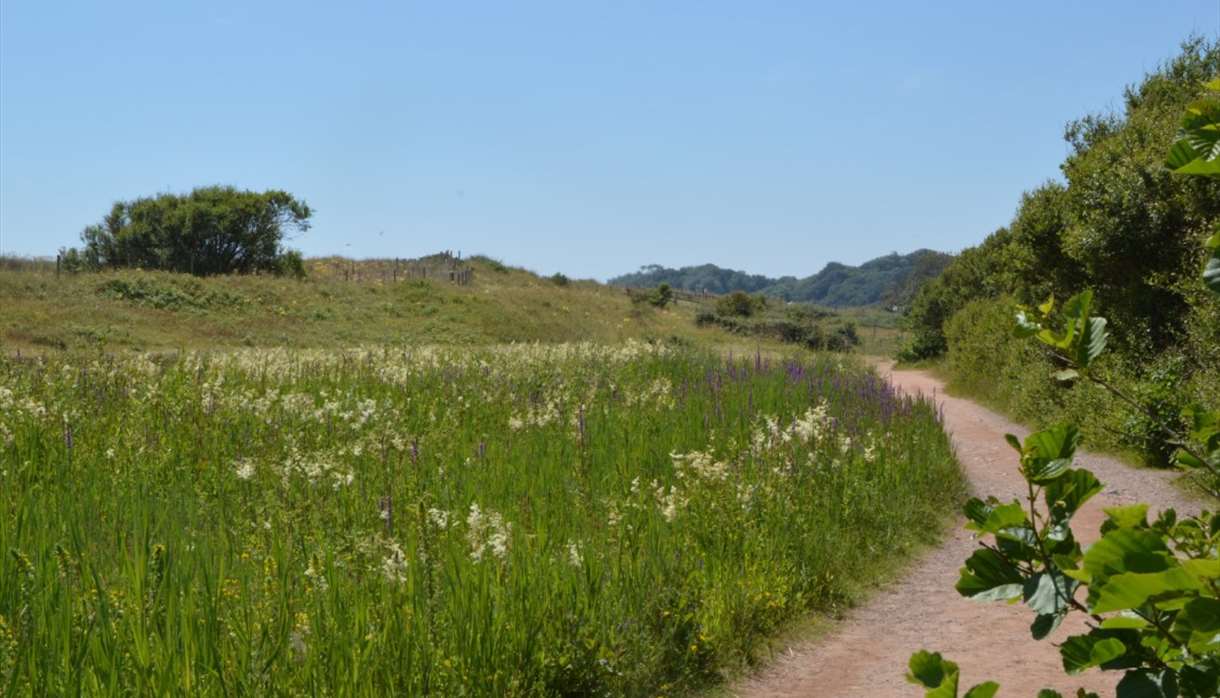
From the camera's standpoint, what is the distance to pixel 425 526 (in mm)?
5355

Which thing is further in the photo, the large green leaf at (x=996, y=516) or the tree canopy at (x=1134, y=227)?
the tree canopy at (x=1134, y=227)

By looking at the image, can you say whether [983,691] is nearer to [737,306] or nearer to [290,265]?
[290,265]

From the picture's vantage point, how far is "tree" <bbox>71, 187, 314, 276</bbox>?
5406 centimetres

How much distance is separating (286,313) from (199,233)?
44.5ft

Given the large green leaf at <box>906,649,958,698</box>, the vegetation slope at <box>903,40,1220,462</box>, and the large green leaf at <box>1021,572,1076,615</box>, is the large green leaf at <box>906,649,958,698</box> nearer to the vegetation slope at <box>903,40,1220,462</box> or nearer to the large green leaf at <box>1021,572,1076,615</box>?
the large green leaf at <box>1021,572,1076,615</box>

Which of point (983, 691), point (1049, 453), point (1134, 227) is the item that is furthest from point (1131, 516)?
point (1134, 227)

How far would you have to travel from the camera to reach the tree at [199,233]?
5406cm

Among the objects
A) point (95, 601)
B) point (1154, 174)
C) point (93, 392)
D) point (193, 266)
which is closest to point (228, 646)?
point (95, 601)

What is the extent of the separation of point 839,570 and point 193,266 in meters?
52.7

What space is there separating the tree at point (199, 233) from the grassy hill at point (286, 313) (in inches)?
201

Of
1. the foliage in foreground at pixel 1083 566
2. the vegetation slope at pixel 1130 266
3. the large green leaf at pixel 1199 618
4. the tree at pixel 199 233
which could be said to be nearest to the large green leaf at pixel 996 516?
the foliage in foreground at pixel 1083 566

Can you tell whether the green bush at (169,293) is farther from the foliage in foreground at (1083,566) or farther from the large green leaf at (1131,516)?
the large green leaf at (1131,516)

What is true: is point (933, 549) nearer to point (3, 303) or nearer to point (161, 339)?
point (161, 339)

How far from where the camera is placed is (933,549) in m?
9.47
